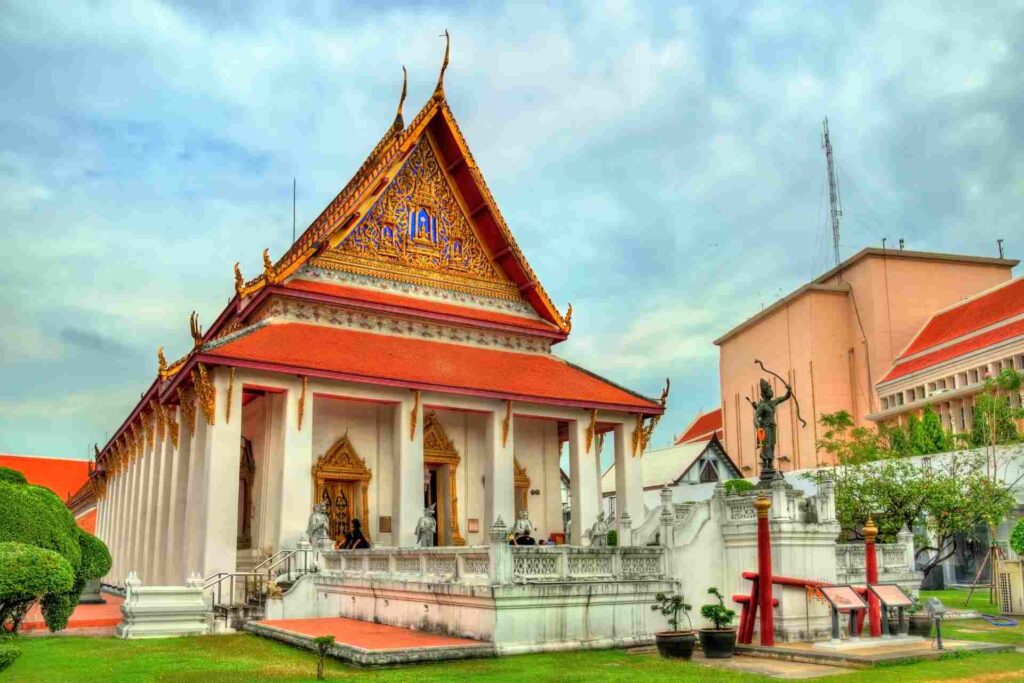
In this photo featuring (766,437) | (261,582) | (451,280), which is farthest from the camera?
(451,280)

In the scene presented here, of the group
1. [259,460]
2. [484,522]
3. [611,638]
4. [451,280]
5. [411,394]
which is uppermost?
[451,280]

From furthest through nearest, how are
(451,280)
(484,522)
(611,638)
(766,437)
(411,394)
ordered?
1. (451,280)
2. (484,522)
3. (411,394)
4. (766,437)
5. (611,638)

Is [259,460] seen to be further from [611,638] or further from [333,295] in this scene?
[611,638]

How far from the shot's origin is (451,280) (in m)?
23.5

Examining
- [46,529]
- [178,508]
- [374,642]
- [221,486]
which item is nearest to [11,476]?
[46,529]

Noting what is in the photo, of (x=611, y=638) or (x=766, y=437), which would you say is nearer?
(x=611, y=638)

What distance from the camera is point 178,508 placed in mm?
21078

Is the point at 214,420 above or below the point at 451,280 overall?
below

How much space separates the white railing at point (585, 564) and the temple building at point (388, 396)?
6.68 m

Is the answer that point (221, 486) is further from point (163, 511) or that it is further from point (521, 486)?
point (521, 486)

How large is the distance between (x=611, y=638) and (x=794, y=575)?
9.20 feet

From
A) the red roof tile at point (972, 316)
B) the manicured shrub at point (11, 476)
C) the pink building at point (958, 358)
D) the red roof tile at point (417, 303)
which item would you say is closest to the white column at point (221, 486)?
the red roof tile at point (417, 303)

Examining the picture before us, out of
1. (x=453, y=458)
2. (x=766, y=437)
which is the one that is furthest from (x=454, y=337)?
(x=766, y=437)

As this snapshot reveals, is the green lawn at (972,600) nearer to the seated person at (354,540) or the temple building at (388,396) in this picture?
the temple building at (388,396)
